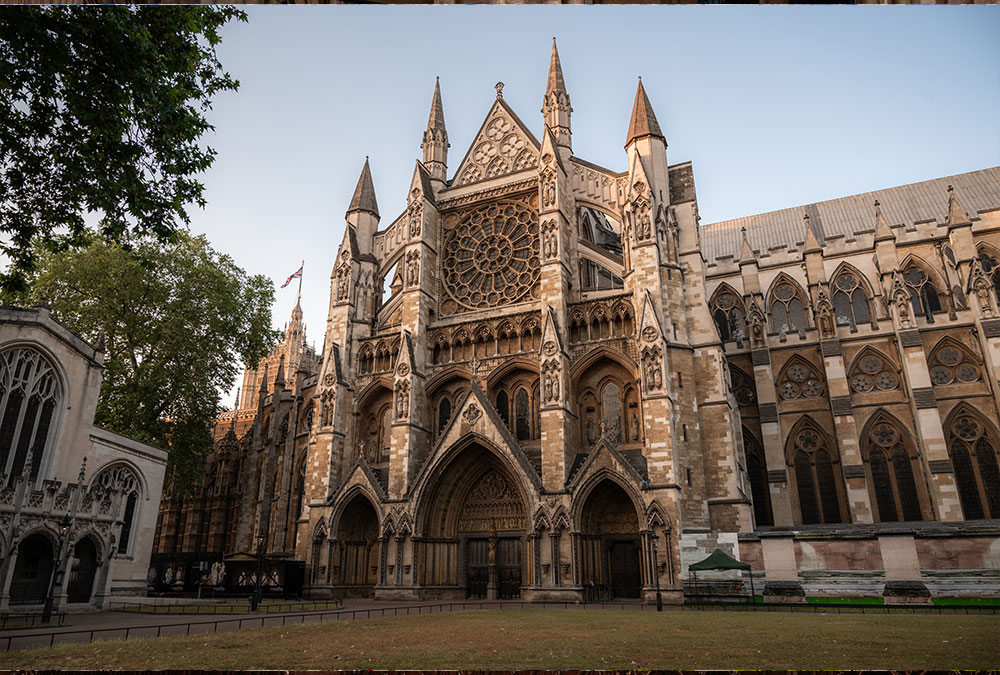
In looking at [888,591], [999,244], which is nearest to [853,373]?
[999,244]

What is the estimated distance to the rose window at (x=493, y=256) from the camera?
1126 inches

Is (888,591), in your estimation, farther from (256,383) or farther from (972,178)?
(256,383)

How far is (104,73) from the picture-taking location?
8805 mm

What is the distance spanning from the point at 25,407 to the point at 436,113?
2451 centimetres

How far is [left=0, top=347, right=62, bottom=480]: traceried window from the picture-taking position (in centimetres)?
1656

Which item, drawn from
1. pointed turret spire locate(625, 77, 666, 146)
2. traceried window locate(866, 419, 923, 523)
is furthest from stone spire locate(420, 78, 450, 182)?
traceried window locate(866, 419, 923, 523)

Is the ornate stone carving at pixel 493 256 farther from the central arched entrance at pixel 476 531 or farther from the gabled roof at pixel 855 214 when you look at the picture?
the gabled roof at pixel 855 214

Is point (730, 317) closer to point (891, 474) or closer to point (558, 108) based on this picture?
point (891, 474)

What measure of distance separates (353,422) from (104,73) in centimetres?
2162

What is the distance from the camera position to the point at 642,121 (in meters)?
28.1

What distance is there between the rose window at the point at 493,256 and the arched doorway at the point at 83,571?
16.8 meters

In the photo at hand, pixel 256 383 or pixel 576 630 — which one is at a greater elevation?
pixel 256 383

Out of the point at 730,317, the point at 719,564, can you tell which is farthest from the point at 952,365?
Result: the point at 719,564

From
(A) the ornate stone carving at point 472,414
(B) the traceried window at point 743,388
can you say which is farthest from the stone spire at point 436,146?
(B) the traceried window at point 743,388
